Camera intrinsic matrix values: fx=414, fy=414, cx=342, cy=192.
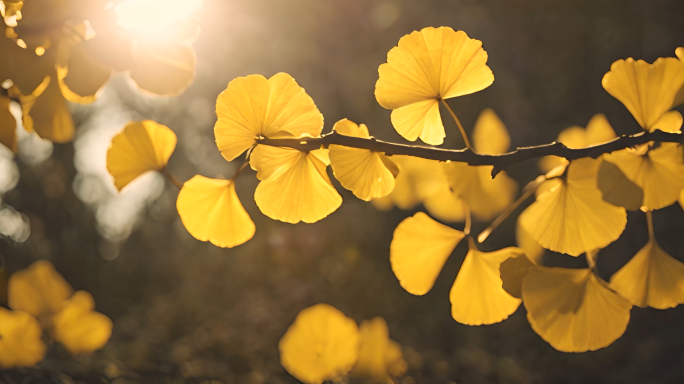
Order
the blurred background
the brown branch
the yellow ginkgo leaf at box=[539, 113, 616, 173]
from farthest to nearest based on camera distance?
the blurred background
the yellow ginkgo leaf at box=[539, 113, 616, 173]
the brown branch

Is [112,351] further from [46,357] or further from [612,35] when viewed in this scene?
[612,35]

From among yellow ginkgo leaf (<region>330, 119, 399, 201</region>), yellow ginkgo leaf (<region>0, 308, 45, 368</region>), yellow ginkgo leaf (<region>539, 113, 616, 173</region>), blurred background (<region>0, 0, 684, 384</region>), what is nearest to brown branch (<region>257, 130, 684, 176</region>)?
yellow ginkgo leaf (<region>330, 119, 399, 201</region>)

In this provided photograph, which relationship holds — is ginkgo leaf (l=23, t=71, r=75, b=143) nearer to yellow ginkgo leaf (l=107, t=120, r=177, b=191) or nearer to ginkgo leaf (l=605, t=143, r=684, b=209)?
yellow ginkgo leaf (l=107, t=120, r=177, b=191)

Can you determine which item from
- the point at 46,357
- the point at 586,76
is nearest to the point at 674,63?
the point at 46,357

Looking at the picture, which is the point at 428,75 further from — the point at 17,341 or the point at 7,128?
the point at 17,341

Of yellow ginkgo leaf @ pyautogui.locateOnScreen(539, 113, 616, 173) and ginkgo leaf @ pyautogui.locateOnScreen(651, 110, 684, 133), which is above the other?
ginkgo leaf @ pyautogui.locateOnScreen(651, 110, 684, 133)

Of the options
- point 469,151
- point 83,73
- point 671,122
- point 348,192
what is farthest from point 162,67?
point 348,192
